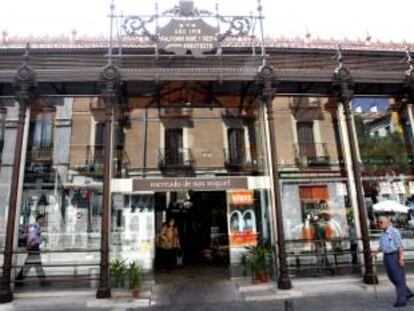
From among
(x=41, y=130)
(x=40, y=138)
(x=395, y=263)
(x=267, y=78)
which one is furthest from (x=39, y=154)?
(x=395, y=263)

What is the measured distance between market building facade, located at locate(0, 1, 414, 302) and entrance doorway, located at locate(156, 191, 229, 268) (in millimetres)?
463

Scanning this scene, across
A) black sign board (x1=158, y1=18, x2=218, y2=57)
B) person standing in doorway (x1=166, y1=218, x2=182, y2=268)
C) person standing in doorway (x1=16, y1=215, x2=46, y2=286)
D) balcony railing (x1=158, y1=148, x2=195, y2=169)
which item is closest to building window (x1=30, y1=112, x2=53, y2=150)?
person standing in doorway (x1=16, y1=215, x2=46, y2=286)

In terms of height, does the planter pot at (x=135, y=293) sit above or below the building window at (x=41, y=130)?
below

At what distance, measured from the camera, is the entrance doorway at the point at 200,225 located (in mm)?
12289

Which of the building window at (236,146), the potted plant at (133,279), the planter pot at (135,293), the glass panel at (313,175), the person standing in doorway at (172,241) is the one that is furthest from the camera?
Answer: the person standing in doorway at (172,241)

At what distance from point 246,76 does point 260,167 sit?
2565mm

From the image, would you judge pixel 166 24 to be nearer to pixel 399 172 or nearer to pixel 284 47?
pixel 284 47

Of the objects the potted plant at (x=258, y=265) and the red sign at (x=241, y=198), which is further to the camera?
the red sign at (x=241, y=198)

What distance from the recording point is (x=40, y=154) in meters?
10.4

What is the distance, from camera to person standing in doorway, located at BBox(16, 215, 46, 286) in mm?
9266

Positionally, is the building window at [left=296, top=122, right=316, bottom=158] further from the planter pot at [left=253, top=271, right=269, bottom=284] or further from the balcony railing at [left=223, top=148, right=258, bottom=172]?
the planter pot at [left=253, top=271, right=269, bottom=284]

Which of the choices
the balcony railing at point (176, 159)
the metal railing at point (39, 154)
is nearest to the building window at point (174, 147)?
the balcony railing at point (176, 159)

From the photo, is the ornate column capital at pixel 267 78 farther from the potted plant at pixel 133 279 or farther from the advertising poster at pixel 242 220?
the potted plant at pixel 133 279

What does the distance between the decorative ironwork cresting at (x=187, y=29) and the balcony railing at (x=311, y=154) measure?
11.2ft
